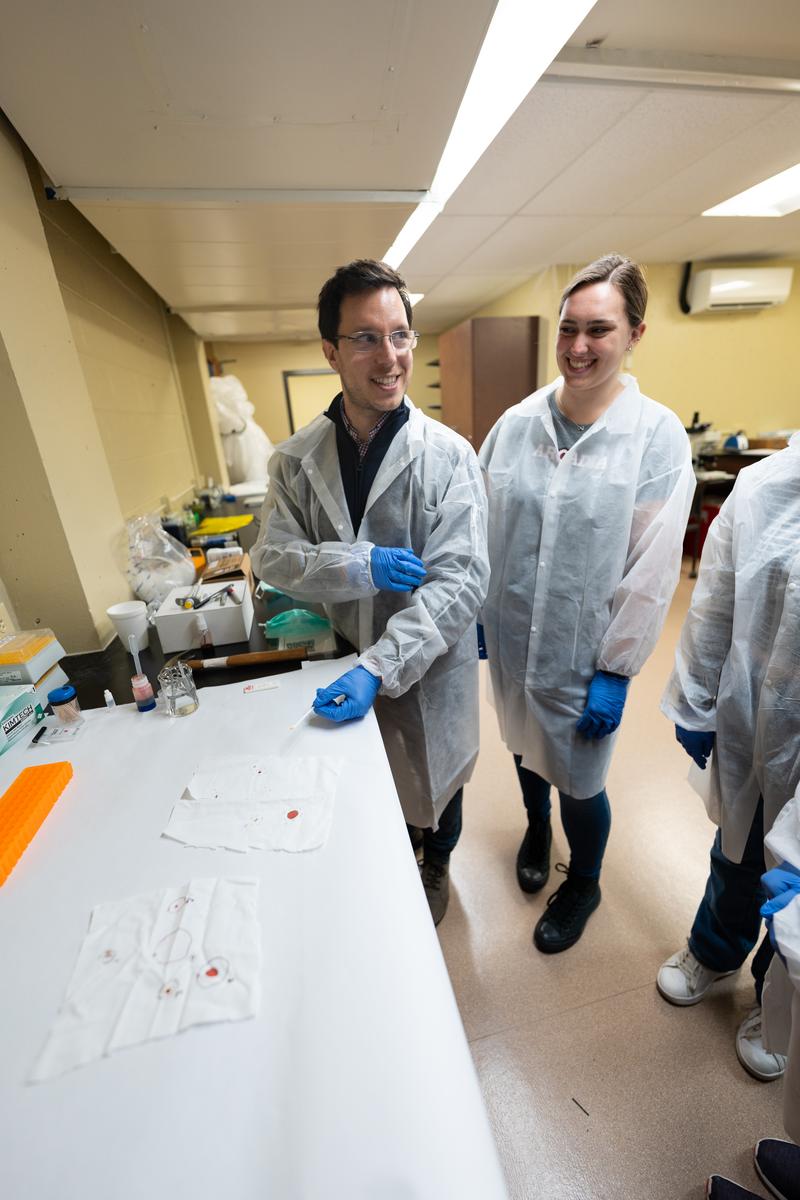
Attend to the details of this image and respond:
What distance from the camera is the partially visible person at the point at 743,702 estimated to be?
34.0 inches

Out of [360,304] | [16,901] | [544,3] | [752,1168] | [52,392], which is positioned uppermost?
[544,3]

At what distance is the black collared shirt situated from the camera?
115 centimetres

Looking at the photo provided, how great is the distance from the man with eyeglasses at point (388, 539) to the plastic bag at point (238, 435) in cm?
304

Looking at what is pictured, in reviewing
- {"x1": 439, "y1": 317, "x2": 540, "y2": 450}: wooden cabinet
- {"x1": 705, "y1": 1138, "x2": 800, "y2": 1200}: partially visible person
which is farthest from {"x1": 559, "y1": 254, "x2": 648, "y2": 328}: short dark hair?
{"x1": 439, "y1": 317, "x2": 540, "y2": 450}: wooden cabinet

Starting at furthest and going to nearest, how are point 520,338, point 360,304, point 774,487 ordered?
point 520,338
point 360,304
point 774,487

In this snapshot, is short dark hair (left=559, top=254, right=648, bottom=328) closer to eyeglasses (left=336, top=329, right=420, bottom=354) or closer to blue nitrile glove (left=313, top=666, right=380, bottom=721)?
eyeglasses (left=336, top=329, right=420, bottom=354)

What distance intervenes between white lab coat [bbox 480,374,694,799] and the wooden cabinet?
261cm

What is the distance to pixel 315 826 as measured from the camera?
0.70 meters

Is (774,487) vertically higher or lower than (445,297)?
lower

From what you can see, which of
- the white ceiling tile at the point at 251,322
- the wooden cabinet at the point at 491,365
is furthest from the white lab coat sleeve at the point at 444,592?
the wooden cabinet at the point at 491,365

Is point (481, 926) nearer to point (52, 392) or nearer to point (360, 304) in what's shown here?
point (360, 304)

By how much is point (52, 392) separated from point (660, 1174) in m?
2.16

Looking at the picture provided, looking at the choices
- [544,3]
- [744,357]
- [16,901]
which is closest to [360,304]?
[544,3]

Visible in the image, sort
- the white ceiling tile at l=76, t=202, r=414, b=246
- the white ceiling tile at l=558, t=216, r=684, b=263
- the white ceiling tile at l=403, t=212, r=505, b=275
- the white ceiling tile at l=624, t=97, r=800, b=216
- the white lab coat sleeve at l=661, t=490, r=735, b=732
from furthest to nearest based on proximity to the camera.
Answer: the white ceiling tile at l=558, t=216, r=684, b=263
the white ceiling tile at l=403, t=212, r=505, b=275
the white ceiling tile at l=624, t=97, r=800, b=216
the white ceiling tile at l=76, t=202, r=414, b=246
the white lab coat sleeve at l=661, t=490, r=735, b=732
